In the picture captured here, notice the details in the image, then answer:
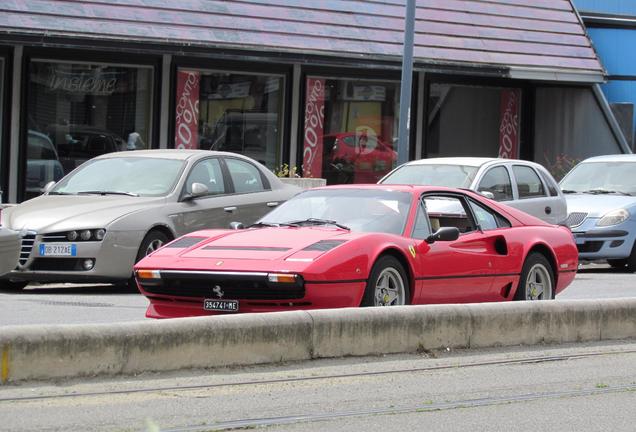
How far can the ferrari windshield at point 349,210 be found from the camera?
33.7ft

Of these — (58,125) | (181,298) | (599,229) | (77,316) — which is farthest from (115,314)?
(58,125)

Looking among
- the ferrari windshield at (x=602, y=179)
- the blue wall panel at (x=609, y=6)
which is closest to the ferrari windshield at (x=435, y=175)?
the ferrari windshield at (x=602, y=179)

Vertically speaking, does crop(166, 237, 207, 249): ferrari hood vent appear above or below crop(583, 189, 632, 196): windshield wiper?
below

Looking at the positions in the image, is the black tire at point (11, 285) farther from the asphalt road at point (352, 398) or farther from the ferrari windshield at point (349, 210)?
the asphalt road at point (352, 398)

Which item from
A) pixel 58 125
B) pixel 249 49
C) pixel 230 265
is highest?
pixel 249 49

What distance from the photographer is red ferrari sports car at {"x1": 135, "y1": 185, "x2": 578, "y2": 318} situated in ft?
29.8

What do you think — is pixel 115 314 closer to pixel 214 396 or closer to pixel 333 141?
pixel 214 396

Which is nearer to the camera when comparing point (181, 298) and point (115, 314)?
point (181, 298)

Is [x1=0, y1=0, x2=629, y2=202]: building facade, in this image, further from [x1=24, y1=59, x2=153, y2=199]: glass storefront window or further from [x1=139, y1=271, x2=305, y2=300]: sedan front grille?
[x1=139, y1=271, x2=305, y2=300]: sedan front grille

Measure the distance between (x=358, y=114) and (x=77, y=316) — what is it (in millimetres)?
13861

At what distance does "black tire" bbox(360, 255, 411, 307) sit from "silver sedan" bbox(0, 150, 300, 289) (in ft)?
12.4

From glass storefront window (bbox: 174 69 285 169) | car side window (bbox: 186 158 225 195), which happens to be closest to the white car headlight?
car side window (bbox: 186 158 225 195)

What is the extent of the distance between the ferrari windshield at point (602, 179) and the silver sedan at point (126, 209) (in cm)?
594

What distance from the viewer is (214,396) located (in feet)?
24.2
